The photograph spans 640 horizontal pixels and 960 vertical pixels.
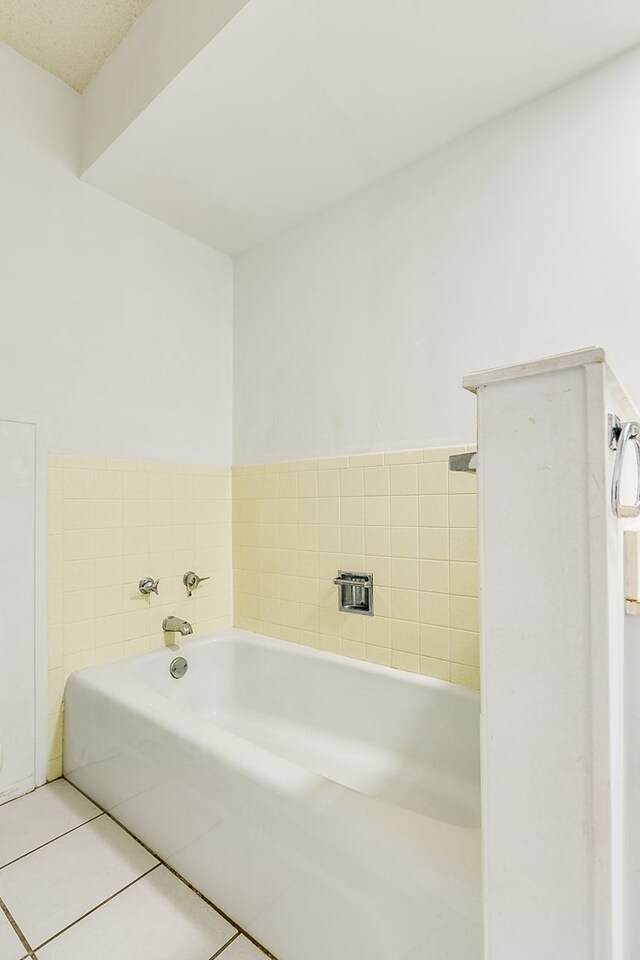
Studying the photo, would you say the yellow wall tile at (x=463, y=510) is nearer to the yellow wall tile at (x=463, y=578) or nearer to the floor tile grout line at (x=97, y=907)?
the yellow wall tile at (x=463, y=578)

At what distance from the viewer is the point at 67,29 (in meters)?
1.63

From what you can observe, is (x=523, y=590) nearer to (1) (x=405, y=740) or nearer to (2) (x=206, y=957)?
(2) (x=206, y=957)

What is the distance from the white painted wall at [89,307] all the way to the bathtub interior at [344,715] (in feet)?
3.15

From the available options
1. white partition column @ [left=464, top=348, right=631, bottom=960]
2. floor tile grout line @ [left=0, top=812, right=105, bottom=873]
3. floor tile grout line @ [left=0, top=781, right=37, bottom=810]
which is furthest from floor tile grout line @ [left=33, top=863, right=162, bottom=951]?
white partition column @ [left=464, top=348, right=631, bottom=960]

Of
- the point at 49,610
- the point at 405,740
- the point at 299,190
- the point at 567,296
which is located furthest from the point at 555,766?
the point at 299,190

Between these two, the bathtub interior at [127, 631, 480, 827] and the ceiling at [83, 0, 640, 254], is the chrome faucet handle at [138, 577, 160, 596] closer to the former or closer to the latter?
the bathtub interior at [127, 631, 480, 827]

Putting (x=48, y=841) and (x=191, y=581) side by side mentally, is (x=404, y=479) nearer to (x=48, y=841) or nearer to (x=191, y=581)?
(x=191, y=581)

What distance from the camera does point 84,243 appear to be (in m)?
1.85

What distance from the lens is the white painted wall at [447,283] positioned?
4.48ft

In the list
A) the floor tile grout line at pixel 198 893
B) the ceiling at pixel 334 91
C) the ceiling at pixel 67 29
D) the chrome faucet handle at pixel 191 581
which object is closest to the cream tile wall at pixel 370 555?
the chrome faucet handle at pixel 191 581

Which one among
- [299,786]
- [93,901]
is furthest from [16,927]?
[299,786]

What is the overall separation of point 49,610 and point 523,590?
1699 mm

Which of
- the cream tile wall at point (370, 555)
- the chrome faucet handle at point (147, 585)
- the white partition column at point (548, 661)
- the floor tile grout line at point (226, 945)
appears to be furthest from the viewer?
the chrome faucet handle at point (147, 585)

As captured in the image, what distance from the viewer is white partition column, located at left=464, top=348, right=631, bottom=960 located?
20.4 inches
